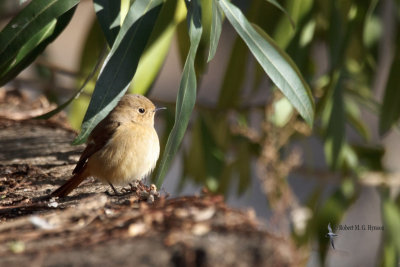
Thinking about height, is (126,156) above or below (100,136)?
below

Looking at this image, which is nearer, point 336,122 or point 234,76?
point 336,122

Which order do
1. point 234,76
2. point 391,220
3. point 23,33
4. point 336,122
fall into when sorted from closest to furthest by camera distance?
point 23,33
point 336,122
point 234,76
point 391,220

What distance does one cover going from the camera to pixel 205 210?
2.21 metres

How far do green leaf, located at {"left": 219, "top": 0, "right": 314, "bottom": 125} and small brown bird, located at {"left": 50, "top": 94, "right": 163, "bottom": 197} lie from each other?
0.82 metres

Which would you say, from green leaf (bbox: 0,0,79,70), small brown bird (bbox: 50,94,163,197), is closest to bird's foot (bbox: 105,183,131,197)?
small brown bird (bbox: 50,94,163,197)

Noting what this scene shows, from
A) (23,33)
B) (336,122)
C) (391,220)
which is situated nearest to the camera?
(23,33)

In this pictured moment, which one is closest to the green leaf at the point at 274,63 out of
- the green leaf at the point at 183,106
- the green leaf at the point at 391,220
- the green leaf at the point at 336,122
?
the green leaf at the point at 183,106

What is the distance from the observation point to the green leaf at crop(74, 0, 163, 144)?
314 centimetres

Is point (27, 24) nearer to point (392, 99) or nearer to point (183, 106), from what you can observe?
point (183, 106)

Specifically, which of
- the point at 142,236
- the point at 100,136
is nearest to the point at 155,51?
the point at 100,136

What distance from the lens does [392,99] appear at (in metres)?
5.09

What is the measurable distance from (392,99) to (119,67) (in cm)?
257

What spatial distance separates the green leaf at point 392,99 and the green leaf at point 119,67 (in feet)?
7.87

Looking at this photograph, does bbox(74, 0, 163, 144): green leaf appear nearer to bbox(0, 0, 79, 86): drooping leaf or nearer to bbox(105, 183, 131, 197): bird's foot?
bbox(105, 183, 131, 197): bird's foot
